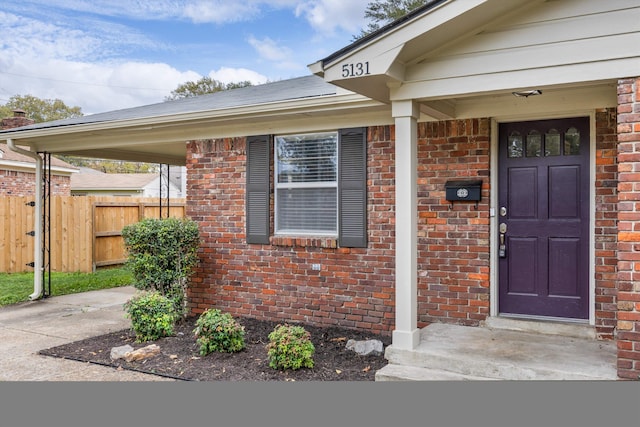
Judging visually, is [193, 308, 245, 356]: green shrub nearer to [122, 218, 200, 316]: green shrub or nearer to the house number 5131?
[122, 218, 200, 316]: green shrub

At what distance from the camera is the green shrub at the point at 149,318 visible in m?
5.67

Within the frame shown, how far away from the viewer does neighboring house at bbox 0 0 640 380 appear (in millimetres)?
3754

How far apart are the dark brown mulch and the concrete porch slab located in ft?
1.41

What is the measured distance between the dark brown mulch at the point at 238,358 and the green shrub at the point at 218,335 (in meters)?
0.07

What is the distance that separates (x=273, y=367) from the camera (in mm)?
4574

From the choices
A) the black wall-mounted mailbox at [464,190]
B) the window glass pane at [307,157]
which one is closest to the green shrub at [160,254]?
the window glass pane at [307,157]

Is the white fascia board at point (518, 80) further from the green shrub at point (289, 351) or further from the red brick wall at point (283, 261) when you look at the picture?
the green shrub at point (289, 351)

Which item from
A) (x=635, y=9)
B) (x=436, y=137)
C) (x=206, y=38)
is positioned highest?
(x=206, y=38)

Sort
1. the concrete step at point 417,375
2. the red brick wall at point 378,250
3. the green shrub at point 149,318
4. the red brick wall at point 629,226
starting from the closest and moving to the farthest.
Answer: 1. the red brick wall at point 629,226
2. the concrete step at point 417,375
3. the red brick wall at point 378,250
4. the green shrub at point 149,318

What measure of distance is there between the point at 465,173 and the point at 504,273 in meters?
1.12

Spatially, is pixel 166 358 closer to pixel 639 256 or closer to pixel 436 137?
pixel 436 137

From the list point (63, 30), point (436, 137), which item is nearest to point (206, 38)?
point (63, 30)

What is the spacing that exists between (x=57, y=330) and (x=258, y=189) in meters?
3.19

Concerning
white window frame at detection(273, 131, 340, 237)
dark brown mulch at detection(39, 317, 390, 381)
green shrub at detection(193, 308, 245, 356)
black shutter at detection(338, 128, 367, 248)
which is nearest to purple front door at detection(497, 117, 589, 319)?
black shutter at detection(338, 128, 367, 248)
